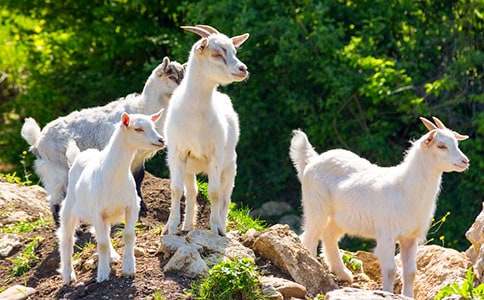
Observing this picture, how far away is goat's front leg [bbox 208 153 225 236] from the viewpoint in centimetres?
975

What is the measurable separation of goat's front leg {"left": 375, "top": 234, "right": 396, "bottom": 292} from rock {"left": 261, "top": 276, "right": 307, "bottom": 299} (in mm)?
745

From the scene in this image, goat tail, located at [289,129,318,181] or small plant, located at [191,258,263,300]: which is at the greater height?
goat tail, located at [289,129,318,181]

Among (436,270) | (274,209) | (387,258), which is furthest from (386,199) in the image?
(274,209)

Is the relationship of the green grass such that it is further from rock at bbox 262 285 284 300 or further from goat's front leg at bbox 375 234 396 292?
goat's front leg at bbox 375 234 396 292

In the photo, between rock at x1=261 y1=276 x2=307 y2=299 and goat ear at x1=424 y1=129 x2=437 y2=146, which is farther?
goat ear at x1=424 y1=129 x2=437 y2=146

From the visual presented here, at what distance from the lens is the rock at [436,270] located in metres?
9.73

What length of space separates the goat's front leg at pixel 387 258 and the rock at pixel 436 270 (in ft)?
1.20

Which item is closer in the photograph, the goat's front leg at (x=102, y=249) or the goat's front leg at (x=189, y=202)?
the goat's front leg at (x=102, y=249)

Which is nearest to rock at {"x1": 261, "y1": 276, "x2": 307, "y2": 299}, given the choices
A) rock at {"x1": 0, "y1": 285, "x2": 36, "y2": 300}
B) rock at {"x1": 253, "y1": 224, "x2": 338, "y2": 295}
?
rock at {"x1": 253, "y1": 224, "x2": 338, "y2": 295}

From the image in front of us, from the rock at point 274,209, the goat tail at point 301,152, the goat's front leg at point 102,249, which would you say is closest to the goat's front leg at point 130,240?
the goat's front leg at point 102,249

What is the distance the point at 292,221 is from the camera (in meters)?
17.1

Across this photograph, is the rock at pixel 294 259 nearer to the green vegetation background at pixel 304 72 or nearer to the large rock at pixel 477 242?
the large rock at pixel 477 242

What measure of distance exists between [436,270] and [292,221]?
715 cm

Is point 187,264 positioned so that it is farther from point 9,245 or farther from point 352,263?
point 9,245
